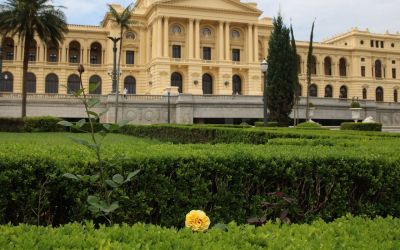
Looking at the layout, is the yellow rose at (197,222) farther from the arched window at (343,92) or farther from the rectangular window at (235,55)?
the arched window at (343,92)

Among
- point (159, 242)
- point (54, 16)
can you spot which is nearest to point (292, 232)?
point (159, 242)

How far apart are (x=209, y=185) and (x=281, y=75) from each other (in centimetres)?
3223

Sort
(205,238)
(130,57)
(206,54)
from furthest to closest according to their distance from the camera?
(130,57) < (206,54) < (205,238)

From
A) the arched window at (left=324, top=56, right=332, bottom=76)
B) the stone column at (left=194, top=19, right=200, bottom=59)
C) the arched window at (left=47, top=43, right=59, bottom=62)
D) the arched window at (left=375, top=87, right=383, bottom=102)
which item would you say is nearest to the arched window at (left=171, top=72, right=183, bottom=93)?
the stone column at (left=194, top=19, right=200, bottom=59)

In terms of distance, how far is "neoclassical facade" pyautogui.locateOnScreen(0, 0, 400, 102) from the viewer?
6338cm

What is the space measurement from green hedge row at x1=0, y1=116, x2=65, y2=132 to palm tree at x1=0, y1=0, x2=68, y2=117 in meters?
2.09

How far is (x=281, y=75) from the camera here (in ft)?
120

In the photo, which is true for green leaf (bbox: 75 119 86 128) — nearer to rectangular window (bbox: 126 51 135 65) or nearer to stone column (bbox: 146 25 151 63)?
stone column (bbox: 146 25 151 63)

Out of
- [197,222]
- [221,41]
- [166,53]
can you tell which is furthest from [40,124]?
[221,41]

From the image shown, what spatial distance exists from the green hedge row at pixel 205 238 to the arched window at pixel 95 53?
70.3 metres

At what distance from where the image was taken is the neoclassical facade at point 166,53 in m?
63.4

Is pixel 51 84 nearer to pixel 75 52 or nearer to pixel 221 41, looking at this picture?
pixel 75 52

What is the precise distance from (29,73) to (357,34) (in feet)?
197

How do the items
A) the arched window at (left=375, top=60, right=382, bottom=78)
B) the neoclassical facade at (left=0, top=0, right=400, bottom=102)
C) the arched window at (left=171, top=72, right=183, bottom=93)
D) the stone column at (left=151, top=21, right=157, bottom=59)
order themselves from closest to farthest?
the stone column at (left=151, top=21, right=157, bottom=59) → the neoclassical facade at (left=0, top=0, right=400, bottom=102) → the arched window at (left=171, top=72, right=183, bottom=93) → the arched window at (left=375, top=60, right=382, bottom=78)
